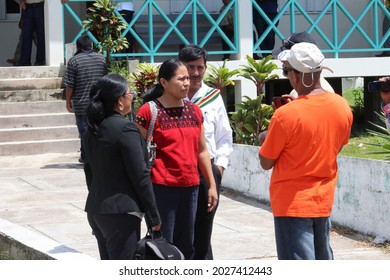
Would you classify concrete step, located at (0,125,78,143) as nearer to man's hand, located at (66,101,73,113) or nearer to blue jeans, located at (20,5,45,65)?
man's hand, located at (66,101,73,113)

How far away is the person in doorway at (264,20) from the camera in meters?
15.3

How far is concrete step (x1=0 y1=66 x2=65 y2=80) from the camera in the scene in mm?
14633

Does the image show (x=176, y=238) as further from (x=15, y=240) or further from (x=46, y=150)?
(x=46, y=150)

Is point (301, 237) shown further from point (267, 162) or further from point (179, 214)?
point (179, 214)

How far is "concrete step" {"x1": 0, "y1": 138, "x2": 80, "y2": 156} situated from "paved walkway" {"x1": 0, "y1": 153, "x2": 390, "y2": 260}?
1.53ft

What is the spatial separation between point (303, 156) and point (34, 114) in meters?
9.33

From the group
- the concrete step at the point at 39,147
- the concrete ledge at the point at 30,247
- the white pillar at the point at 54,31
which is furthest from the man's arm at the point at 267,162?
the white pillar at the point at 54,31

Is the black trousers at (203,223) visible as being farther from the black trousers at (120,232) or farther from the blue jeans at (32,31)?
the blue jeans at (32,31)

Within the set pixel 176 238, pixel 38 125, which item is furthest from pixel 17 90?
pixel 176 238

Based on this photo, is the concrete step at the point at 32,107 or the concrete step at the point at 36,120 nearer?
the concrete step at the point at 36,120

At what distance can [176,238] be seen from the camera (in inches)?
251

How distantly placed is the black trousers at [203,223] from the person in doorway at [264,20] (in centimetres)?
884

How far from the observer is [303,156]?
17.8ft
